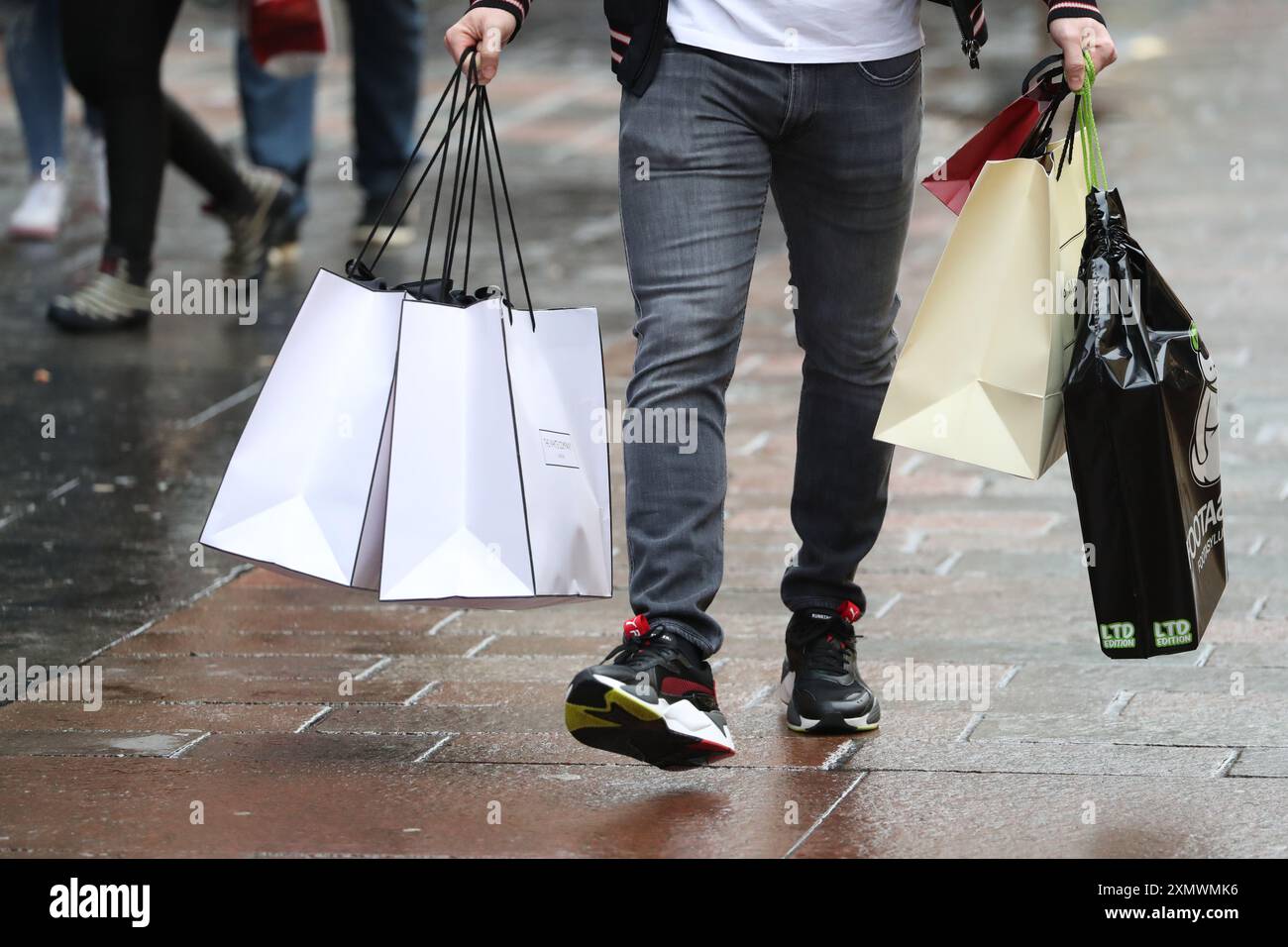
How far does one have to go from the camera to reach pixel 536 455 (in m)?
3.38

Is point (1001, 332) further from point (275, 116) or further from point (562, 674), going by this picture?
point (275, 116)

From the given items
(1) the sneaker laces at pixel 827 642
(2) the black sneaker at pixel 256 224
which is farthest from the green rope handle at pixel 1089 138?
(2) the black sneaker at pixel 256 224

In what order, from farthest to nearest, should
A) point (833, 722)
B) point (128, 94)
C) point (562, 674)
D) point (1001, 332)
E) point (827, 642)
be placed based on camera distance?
point (128, 94)
point (562, 674)
point (827, 642)
point (833, 722)
point (1001, 332)

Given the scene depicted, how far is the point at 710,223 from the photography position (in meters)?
3.33

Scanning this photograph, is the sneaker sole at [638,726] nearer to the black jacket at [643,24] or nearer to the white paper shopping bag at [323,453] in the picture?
the white paper shopping bag at [323,453]

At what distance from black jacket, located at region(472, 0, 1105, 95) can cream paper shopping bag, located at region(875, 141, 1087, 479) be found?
0.74ft

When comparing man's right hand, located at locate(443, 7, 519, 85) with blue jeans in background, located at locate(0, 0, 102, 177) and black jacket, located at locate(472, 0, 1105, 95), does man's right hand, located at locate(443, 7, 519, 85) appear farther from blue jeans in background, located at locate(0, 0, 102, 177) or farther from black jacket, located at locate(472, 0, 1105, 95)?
blue jeans in background, located at locate(0, 0, 102, 177)

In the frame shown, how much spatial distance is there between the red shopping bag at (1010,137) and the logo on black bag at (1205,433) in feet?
1.38

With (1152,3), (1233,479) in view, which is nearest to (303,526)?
(1233,479)

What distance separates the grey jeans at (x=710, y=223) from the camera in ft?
10.9

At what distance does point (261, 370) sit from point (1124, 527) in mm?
3819

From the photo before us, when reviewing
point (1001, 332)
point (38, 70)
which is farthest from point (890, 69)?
point (38, 70)

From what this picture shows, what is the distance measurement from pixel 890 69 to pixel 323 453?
1.08 meters
